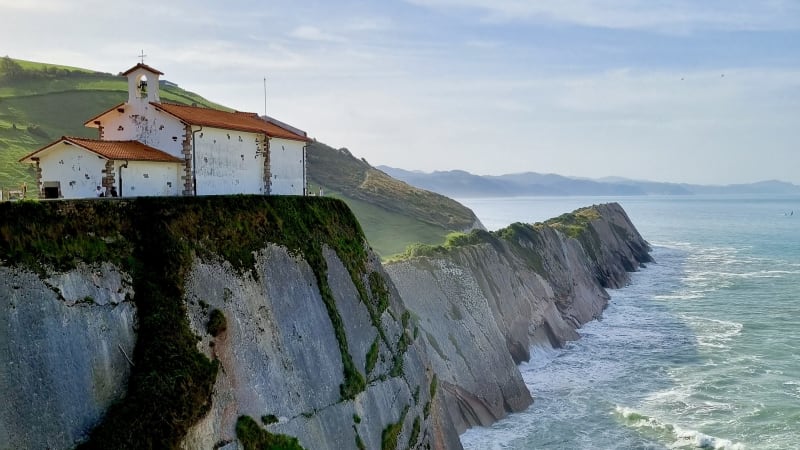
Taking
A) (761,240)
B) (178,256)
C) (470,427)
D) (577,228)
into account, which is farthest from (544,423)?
(761,240)

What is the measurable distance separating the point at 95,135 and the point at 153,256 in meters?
89.5

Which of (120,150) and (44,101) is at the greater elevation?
(44,101)

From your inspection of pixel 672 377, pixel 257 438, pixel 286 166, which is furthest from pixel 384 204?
pixel 257 438

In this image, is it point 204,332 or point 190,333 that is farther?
point 204,332

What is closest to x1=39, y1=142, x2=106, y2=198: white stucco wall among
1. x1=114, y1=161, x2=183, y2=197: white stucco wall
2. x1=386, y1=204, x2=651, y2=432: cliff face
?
x1=114, y1=161, x2=183, y2=197: white stucco wall

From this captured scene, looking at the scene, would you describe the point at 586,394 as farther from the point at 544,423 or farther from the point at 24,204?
the point at 24,204

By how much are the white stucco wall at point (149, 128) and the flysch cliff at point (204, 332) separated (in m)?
4.16

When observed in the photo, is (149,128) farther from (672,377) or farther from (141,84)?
(672,377)

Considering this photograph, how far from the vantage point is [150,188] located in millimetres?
25797

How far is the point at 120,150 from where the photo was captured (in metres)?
25.4

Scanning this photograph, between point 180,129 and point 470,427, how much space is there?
25.4 m

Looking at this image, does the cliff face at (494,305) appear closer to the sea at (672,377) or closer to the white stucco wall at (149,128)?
the sea at (672,377)

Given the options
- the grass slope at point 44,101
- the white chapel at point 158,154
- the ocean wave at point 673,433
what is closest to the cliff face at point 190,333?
the white chapel at point 158,154

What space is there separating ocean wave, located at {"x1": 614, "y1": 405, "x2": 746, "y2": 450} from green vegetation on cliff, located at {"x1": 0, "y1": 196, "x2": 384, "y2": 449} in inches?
888
